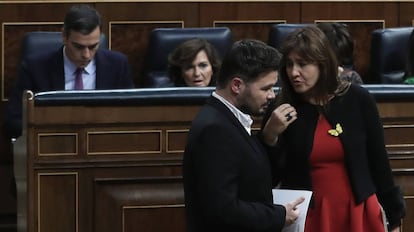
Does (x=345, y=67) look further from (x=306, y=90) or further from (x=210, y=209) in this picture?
(x=210, y=209)

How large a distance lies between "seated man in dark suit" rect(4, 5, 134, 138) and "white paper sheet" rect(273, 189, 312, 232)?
1.89m

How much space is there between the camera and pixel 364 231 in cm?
341

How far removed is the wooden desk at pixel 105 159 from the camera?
386cm

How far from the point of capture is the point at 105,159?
390 cm

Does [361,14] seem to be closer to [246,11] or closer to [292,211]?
[246,11]

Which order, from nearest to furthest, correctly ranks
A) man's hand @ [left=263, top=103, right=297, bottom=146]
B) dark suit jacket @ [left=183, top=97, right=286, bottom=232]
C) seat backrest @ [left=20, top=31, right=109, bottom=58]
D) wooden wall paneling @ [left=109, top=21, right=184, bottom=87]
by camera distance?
1. dark suit jacket @ [left=183, top=97, right=286, bottom=232]
2. man's hand @ [left=263, top=103, right=297, bottom=146]
3. seat backrest @ [left=20, top=31, right=109, bottom=58]
4. wooden wall paneling @ [left=109, top=21, right=184, bottom=87]

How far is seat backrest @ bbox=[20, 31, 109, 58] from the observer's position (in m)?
5.48

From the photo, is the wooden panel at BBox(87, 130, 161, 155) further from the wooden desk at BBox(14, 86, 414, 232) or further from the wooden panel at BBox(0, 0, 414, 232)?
the wooden panel at BBox(0, 0, 414, 232)

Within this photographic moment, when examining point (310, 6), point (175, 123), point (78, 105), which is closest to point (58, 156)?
point (78, 105)

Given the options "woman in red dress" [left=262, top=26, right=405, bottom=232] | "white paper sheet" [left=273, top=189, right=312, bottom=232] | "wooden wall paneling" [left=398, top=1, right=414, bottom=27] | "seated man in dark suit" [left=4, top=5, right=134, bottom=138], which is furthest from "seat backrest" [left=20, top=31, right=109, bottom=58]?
"white paper sheet" [left=273, top=189, right=312, bottom=232]

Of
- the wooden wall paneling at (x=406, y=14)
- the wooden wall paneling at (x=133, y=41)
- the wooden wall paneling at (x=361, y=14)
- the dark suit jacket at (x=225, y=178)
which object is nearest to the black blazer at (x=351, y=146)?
the dark suit jacket at (x=225, y=178)

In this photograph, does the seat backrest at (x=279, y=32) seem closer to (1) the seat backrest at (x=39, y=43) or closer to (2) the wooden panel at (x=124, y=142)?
(1) the seat backrest at (x=39, y=43)

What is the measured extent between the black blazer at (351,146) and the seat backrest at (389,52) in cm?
260

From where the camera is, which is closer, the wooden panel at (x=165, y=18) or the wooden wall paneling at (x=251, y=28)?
the wooden panel at (x=165, y=18)
